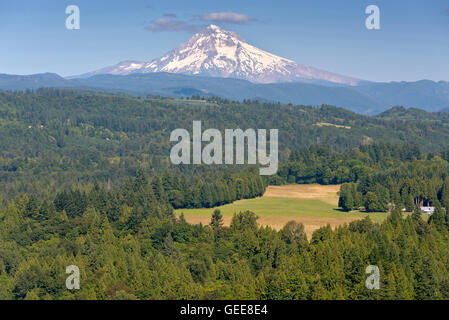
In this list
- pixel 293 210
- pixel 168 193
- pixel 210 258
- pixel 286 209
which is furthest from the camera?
pixel 168 193

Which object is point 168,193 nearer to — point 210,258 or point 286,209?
point 286,209

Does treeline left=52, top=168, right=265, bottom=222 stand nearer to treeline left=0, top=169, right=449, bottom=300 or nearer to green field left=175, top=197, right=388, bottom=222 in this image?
green field left=175, top=197, right=388, bottom=222

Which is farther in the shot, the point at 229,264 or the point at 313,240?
the point at 313,240

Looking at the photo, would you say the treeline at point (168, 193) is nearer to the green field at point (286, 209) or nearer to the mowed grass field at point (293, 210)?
the mowed grass field at point (293, 210)

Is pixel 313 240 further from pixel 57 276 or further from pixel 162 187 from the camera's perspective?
pixel 162 187

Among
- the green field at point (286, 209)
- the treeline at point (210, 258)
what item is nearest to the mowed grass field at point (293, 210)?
the green field at point (286, 209)

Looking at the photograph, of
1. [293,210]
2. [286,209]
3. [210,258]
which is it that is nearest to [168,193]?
[286,209]
